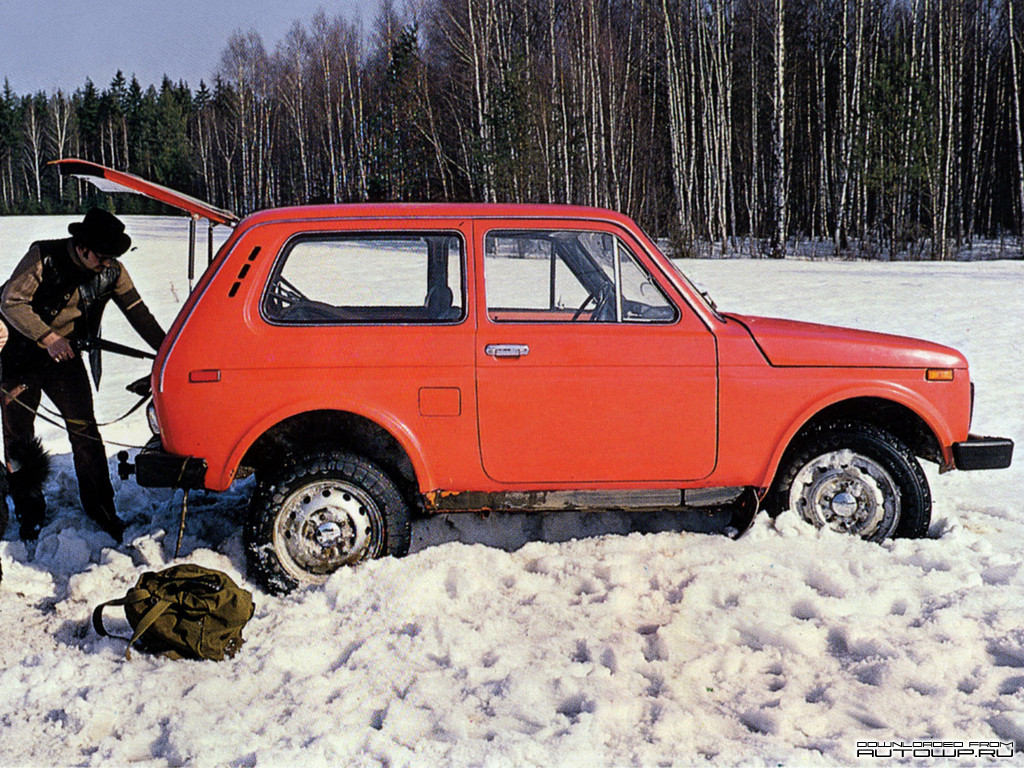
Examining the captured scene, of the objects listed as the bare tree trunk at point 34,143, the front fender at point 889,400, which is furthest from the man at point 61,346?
the bare tree trunk at point 34,143

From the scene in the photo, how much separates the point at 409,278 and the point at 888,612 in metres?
2.80

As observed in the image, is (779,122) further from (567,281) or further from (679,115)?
(567,281)

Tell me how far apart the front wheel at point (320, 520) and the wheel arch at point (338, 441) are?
120mm

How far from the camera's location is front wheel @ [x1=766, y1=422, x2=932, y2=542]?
14.6ft

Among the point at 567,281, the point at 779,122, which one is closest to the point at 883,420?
the point at 567,281

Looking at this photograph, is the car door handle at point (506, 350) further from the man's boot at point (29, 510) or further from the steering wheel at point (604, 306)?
the man's boot at point (29, 510)

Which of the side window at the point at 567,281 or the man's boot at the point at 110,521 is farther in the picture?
the man's boot at the point at 110,521

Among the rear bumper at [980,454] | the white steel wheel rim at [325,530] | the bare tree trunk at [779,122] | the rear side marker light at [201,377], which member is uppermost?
the bare tree trunk at [779,122]

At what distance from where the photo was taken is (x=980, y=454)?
4469mm

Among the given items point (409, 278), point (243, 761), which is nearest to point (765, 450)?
point (409, 278)

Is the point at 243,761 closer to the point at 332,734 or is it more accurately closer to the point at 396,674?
the point at 332,734

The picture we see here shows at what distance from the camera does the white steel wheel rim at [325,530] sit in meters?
4.19

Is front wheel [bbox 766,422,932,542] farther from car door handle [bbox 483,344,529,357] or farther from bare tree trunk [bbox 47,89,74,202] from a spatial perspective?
bare tree trunk [bbox 47,89,74,202]

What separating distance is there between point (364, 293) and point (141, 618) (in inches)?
76.2
